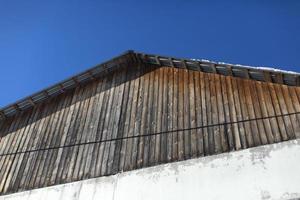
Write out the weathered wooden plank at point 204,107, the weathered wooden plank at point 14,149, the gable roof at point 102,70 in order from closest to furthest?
the weathered wooden plank at point 204,107, the weathered wooden plank at point 14,149, the gable roof at point 102,70

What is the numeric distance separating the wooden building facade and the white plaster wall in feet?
1.05

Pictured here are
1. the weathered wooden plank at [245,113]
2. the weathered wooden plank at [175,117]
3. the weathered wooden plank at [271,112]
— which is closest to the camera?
the weathered wooden plank at [271,112]

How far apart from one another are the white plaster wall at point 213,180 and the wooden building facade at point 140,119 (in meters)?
0.32

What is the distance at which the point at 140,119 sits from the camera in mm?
11375

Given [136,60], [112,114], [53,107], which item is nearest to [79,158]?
[112,114]

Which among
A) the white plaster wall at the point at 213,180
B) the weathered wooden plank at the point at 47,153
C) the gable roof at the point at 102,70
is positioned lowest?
the white plaster wall at the point at 213,180

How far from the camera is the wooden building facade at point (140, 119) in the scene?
9773mm

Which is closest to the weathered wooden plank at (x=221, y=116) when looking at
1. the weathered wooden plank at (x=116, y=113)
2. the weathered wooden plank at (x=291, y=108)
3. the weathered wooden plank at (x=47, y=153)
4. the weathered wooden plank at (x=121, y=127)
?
the weathered wooden plank at (x=291, y=108)

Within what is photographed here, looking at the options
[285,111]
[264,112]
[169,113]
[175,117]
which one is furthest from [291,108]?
[169,113]

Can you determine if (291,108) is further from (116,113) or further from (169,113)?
(116,113)

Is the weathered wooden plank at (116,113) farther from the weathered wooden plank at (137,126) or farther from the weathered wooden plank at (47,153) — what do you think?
the weathered wooden plank at (47,153)

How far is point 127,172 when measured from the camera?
9.98 m

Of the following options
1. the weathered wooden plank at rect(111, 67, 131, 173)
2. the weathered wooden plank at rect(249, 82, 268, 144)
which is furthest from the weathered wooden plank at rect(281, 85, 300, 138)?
the weathered wooden plank at rect(111, 67, 131, 173)

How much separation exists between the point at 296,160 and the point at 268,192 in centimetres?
101
